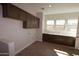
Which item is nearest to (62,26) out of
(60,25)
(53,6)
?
(60,25)

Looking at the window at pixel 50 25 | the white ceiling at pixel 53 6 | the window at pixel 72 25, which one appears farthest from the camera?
the window at pixel 50 25

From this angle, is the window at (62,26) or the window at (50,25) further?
the window at (50,25)

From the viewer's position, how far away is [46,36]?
5316mm

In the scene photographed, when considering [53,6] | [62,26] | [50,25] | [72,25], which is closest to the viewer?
[53,6]

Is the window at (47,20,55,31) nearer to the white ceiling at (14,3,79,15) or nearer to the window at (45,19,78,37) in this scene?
the window at (45,19,78,37)

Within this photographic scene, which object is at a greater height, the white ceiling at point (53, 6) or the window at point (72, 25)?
the white ceiling at point (53, 6)

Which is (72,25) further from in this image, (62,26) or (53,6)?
(53,6)

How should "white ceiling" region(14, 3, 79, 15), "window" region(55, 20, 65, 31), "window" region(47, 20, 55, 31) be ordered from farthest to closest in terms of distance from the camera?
"window" region(47, 20, 55, 31) < "window" region(55, 20, 65, 31) < "white ceiling" region(14, 3, 79, 15)

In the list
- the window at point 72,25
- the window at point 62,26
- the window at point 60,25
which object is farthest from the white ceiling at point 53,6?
the window at point 60,25

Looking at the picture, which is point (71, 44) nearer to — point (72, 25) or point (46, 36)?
point (72, 25)

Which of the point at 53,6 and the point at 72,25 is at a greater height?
the point at 53,6

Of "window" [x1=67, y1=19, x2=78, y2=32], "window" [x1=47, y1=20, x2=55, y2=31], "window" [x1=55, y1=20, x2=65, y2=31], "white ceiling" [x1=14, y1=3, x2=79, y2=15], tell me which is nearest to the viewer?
"white ceiling" [x1=14, y1=3, x2=79, y2=15]

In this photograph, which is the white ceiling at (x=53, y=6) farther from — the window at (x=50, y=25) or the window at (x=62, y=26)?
the window at (x=50, y=25)

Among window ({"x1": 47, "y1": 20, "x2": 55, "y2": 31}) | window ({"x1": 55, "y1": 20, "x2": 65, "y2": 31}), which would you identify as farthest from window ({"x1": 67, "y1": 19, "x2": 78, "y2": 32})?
window ({"x1": 47, "y1": 20, "x2": 55, "y2": 31})
